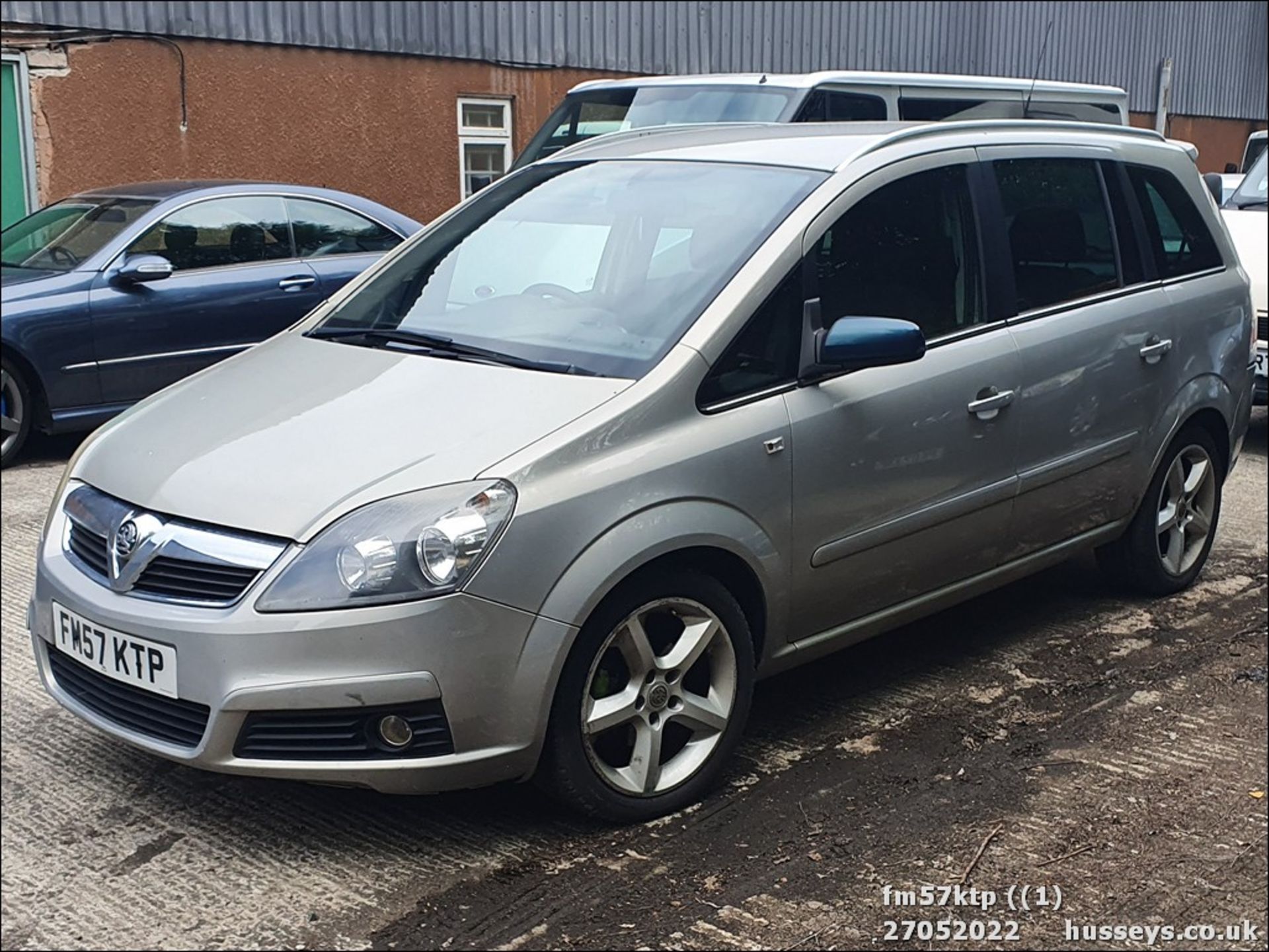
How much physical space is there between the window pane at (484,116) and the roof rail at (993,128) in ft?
23.2

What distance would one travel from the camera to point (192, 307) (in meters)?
7.68

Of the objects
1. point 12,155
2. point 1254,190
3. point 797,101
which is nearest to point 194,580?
point 797,101

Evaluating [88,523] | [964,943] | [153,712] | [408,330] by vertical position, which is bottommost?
[964,943]

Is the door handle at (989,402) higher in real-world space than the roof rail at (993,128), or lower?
lower

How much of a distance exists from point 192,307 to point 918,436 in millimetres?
4753

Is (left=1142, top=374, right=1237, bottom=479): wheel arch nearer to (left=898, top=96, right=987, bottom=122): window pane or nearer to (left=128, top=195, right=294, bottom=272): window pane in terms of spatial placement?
(left=898, top=96, right=987, bottom=122): window pane

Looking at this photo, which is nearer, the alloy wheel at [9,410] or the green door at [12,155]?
the alloy wheel at [9,410]

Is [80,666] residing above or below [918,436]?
below

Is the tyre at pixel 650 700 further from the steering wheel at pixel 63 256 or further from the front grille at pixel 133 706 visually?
the steering wheel at pixel 63 256

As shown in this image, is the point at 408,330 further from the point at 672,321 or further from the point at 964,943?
the point at 964,943

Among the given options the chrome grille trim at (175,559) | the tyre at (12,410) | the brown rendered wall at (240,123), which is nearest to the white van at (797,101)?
the brown rendered wall at (240,123)

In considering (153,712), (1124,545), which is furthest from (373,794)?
(1124,545)

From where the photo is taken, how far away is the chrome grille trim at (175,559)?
10.6 ft

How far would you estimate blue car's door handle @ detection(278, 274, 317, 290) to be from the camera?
795 centimetres
